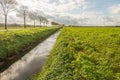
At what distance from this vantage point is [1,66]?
22172 mm

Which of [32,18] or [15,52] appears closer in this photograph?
[15,52]

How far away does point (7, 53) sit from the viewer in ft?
88.4

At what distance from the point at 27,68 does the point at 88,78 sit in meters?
12.2

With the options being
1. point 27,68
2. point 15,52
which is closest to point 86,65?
point 27,68

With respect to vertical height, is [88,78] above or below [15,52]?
above

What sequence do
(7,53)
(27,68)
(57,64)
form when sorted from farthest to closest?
→ (7,53)
(27,68)
(57,64)

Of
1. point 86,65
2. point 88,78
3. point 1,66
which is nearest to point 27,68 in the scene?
point 1,66

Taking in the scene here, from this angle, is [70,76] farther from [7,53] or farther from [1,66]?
[7,53]

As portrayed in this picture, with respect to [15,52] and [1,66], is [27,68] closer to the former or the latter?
[1,66]

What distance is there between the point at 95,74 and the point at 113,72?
143cm

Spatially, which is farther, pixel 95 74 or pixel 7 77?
pixel 7 77

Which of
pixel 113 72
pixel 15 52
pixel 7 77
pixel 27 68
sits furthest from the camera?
pixel 15 52

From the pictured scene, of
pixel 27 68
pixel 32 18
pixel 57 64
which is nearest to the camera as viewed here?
pixel 57 64

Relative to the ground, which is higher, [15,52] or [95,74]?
[95,74]
